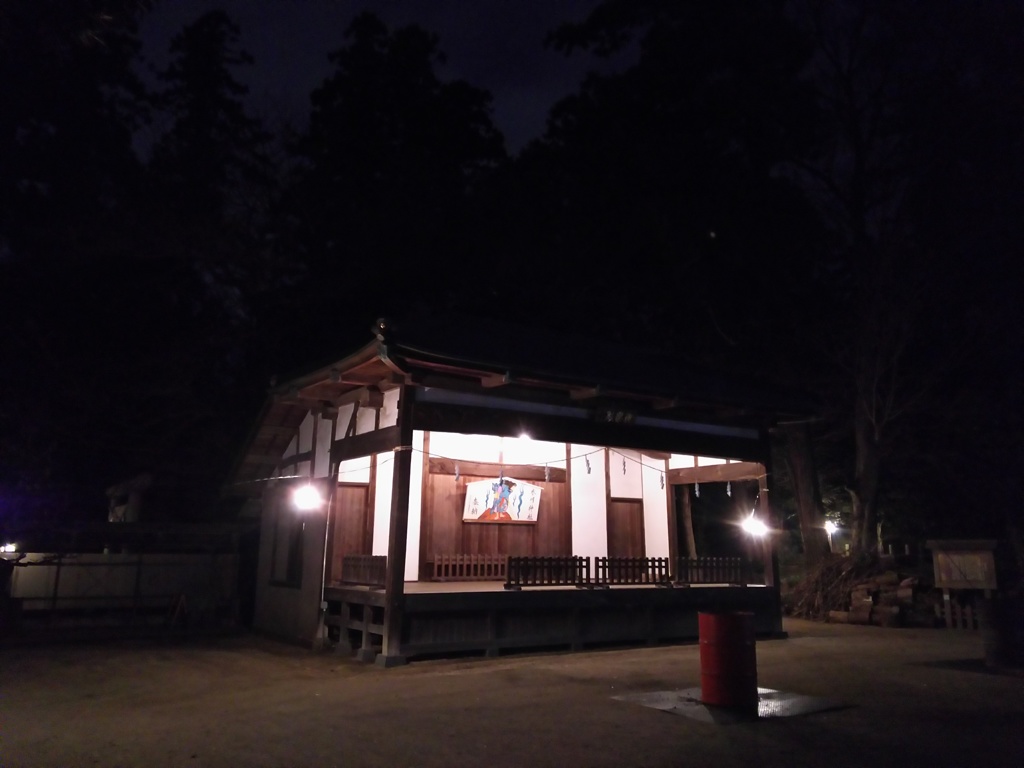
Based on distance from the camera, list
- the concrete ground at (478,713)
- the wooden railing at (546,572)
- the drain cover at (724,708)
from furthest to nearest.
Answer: the wooden railing at (546,572) → the drain cover at (724,708) → the concrete ground at (478,713)

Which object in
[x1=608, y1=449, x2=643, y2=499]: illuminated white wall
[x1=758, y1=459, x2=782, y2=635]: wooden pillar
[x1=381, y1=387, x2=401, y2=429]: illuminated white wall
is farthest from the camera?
[x1=608, y1=449, x2=643, y2=499]: illuminated white wall

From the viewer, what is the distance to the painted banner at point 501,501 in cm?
1471

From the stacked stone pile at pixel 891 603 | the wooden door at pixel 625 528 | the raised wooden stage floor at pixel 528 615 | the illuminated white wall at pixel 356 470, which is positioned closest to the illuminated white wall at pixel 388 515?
the illuminated white wall at pixel 356 470

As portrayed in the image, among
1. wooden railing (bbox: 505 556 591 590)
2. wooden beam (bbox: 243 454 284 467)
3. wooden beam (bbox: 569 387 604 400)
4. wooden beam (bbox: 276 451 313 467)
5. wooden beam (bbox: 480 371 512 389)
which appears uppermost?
wooden beam (bbox: 569 387 604 400)

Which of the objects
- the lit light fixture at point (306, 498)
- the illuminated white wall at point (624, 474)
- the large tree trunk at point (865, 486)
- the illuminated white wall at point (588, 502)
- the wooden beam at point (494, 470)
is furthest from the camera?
the large tree trunk at point (865, 486)

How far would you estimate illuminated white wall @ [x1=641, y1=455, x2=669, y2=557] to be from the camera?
16.9m

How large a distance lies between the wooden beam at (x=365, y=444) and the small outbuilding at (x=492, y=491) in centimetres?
4

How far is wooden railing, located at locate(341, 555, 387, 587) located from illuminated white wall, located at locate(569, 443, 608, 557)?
515 cm

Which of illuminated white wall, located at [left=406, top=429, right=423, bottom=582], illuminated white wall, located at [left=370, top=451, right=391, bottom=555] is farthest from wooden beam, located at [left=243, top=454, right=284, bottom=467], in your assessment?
illuminated white wall, located at [left=406, top=429, right=423, bottom=582]

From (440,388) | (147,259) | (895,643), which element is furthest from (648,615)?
(147,259)

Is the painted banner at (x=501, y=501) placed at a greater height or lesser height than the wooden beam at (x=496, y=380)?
lesser

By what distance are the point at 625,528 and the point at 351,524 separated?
20.2 ft

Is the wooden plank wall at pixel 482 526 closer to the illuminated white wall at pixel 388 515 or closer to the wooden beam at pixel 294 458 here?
the illuminated white wall at pixel 388 515

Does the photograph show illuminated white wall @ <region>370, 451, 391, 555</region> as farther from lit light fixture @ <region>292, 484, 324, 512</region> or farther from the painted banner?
the painted banner
